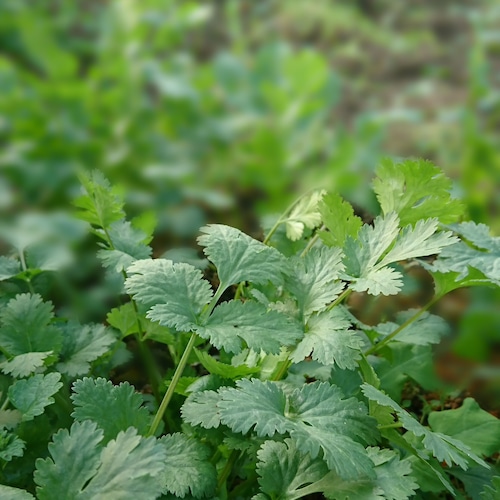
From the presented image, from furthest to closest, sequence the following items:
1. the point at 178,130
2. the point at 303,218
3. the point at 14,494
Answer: the point at 178,130, the point at 303,218, the point at 14,494

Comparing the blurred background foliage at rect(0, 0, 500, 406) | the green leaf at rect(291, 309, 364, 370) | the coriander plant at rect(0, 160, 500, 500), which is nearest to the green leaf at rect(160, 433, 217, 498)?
the coriander plant at rect(0, 160, 500, 500)

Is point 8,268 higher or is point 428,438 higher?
point 8,268

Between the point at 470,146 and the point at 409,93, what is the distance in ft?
2.99

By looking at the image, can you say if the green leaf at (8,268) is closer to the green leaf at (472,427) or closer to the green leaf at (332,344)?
the green leaf at (332,344)

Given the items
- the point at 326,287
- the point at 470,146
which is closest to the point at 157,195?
the point at 470,146

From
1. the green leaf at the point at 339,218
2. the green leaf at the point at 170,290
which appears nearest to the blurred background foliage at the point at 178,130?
the green leaf at the point at 339,218

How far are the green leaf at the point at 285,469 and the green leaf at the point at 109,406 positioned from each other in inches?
3.9

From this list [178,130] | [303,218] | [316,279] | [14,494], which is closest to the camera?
[14,494]

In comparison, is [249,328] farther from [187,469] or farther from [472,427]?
[472,427]

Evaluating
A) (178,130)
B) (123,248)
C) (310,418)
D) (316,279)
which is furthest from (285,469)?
(178,130)

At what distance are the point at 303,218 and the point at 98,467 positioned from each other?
32cm

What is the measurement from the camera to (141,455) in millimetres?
426

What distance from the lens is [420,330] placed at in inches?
24.5

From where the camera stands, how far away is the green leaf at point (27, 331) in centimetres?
56
